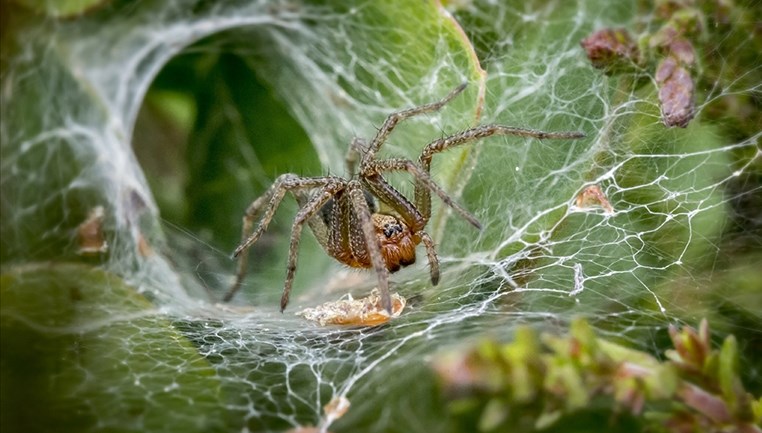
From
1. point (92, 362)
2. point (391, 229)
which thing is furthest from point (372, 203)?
point (92, 362)

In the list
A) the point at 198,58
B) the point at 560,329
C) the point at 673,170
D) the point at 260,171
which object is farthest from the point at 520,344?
the point at 198,58

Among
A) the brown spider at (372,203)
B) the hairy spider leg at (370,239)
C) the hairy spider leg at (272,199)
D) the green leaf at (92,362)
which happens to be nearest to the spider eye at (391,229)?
the brown spider at (372,203)

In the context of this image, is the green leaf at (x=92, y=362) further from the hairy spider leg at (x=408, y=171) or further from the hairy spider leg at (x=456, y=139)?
the hairy spider leg at (x=456, y=139)

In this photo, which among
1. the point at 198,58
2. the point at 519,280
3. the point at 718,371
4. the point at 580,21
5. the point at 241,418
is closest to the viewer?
the point at 718,371

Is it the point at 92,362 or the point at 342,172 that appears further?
the point at 342,172

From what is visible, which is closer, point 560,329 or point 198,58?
point 560,329

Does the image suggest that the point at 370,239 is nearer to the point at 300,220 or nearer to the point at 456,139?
the point at 300,220

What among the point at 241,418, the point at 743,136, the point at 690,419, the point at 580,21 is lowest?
the point at 690,419

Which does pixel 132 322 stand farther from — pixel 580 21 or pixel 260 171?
pixel 580 21
